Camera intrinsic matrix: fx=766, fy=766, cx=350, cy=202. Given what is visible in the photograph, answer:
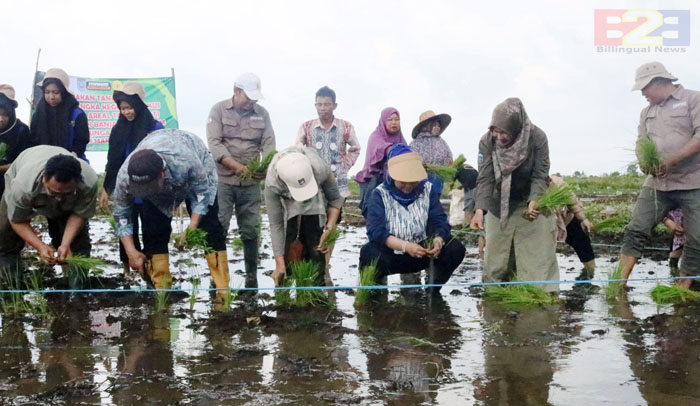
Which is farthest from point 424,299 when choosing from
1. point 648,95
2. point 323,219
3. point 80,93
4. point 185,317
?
point 80,93

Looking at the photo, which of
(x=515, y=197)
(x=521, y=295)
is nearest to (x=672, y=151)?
(x=515, y=197)

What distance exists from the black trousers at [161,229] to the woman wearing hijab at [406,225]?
116 centimetres

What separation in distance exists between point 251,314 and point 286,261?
85 centimetres

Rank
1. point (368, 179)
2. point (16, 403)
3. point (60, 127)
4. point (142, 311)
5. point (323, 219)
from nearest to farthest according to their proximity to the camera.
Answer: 1. point (16, 403)
2. point (142, 311)
3. point (323, 219)
4. point (60, 127)
5. point (368, 179)

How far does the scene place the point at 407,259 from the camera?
5.97 meters

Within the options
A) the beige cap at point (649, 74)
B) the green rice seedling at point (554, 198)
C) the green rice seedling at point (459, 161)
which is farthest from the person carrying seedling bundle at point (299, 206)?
the beige cap at point (649, 74)

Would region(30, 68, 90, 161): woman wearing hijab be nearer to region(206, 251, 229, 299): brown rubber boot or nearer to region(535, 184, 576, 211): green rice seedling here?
region(206, 251, 229, 299): brown rubber boot

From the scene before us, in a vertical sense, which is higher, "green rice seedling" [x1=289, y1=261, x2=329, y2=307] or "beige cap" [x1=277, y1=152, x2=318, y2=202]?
"beige cap" [x1=277, y1=152, x2=318, y2=202]

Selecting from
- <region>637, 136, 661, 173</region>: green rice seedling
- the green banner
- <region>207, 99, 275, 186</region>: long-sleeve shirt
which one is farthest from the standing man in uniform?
the green banner

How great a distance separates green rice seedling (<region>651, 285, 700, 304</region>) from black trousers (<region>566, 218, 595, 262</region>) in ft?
4.20

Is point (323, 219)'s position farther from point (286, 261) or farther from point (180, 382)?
point (180, 382)

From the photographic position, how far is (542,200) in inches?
234

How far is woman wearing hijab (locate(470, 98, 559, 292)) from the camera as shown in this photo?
594 centimetres

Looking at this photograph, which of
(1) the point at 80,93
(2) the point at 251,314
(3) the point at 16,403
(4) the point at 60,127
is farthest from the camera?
(1) the point at 80,93
